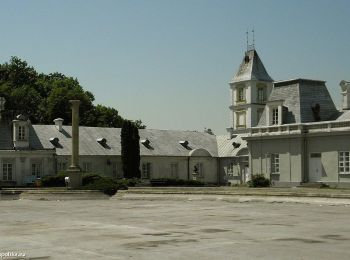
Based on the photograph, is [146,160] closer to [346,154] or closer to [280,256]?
[346,154]

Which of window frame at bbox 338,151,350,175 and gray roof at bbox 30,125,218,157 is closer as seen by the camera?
window frame at bbox 338,151,350,175

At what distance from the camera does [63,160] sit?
198 ft

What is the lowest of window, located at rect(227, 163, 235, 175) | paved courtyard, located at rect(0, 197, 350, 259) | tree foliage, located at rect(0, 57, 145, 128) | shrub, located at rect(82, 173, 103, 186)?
paved courtyard, located at rect(0, 197, 350, 259)

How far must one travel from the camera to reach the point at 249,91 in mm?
83312

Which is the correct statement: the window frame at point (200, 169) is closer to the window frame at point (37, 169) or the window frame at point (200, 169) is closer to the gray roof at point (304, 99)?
the gray roof at point (304, 99)

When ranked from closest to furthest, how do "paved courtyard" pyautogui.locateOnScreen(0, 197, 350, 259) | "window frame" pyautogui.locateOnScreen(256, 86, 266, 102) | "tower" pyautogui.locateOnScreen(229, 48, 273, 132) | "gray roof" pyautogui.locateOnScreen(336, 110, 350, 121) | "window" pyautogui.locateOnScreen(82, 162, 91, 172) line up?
"paved courtyard" pyautogui.locateOnScreen(0, 197, 350, 259) < "gray roof" pyautogui.locateOnScreen(336, 110, 350, 121) < "window" pyautogui.locateOnScreen(82, 162, 91, 172) < "tower" pyautogui.locateOnScreen(229, 48, 273, 132) < "window frame" pyautogui.locateOnScreen(256, 86, 266, 102)

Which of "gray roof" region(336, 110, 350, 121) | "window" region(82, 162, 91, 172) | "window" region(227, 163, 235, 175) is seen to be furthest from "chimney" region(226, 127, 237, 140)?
"gray roof" region(336, 110, 350, 121)

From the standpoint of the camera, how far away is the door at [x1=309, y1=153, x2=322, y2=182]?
4747 centimetres

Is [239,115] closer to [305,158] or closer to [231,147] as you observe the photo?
[231,147]

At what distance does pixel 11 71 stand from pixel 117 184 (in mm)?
56739

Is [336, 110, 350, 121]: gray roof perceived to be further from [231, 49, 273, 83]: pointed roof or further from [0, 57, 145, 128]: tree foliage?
[0, 57, 145, 128]: tree foliage

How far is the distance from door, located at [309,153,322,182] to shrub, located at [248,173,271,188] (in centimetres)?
336

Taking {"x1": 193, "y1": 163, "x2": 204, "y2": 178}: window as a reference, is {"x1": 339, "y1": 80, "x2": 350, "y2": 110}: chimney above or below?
above

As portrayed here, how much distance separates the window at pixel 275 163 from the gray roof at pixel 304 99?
296 centimetres
